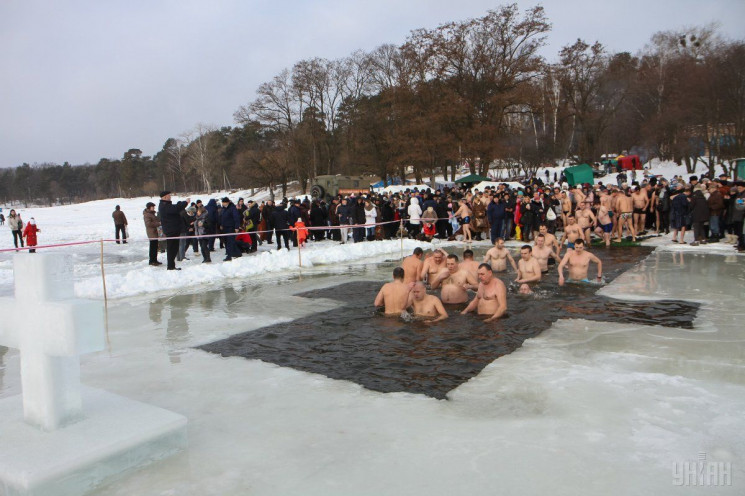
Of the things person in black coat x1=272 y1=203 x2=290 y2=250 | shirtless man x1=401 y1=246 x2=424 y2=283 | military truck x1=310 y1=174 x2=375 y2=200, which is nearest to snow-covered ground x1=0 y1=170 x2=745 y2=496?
shirtless man x1=401 y1=246 x2=424 y2=283

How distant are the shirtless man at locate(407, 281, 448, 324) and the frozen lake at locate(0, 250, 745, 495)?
168 centimetres

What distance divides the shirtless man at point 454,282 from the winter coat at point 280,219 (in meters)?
7.48

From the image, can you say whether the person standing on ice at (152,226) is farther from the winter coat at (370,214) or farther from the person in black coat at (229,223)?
the winter coat at (370,214)

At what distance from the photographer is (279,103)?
176ft

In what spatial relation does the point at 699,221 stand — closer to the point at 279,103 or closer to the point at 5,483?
the point at 5,483

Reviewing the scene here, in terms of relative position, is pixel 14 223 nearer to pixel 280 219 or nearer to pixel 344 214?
pixel 280 219

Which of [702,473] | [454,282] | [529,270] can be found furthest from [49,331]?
[529,270]

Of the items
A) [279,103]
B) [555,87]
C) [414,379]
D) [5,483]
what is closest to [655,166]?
[555,87]

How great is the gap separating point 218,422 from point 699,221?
14.8m

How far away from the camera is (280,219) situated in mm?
16625

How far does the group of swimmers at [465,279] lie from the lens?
8.27 metres

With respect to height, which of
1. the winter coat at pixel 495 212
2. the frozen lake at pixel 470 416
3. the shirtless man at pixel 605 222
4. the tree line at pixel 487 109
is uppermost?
the tree line at pixel 487 109

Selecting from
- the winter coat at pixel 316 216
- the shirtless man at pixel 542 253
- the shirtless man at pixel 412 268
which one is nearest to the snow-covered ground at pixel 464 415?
the shirtless man at pixel 412 268

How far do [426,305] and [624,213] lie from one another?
10.9 meters
